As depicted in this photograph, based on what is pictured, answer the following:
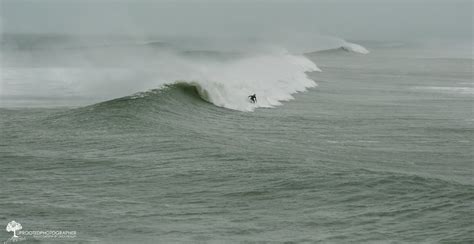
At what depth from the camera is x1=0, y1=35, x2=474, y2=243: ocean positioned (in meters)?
14.9

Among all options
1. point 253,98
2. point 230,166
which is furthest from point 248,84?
point 230,166

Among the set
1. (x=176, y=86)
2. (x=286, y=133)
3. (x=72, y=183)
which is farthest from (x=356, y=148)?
(x=176, y=86)

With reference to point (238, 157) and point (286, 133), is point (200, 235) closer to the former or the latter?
point (238, 157)

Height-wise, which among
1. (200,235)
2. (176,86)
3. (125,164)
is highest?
(176,86)

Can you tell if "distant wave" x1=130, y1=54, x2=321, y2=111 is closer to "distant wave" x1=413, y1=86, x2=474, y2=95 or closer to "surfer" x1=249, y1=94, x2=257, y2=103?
"surfer" x1=249, y1=94, x2=257, y2=103

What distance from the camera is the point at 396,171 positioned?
765 inches

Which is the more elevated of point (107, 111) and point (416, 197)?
point (107, 111)

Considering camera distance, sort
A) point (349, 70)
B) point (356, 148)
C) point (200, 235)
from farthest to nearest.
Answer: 1. point (349, 70)
2. point (356, 148)
3. point (200, 235)

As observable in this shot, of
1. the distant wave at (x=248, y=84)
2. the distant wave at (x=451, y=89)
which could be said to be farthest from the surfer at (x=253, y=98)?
the distant wave at (x=451, y=89)

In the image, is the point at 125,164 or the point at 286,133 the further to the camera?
the point at 286,133

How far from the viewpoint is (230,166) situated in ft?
65.9

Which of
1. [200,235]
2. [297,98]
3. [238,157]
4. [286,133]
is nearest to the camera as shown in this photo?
[200,235]

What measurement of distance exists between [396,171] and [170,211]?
5.88 m

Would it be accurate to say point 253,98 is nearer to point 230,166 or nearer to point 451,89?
point 451,89
